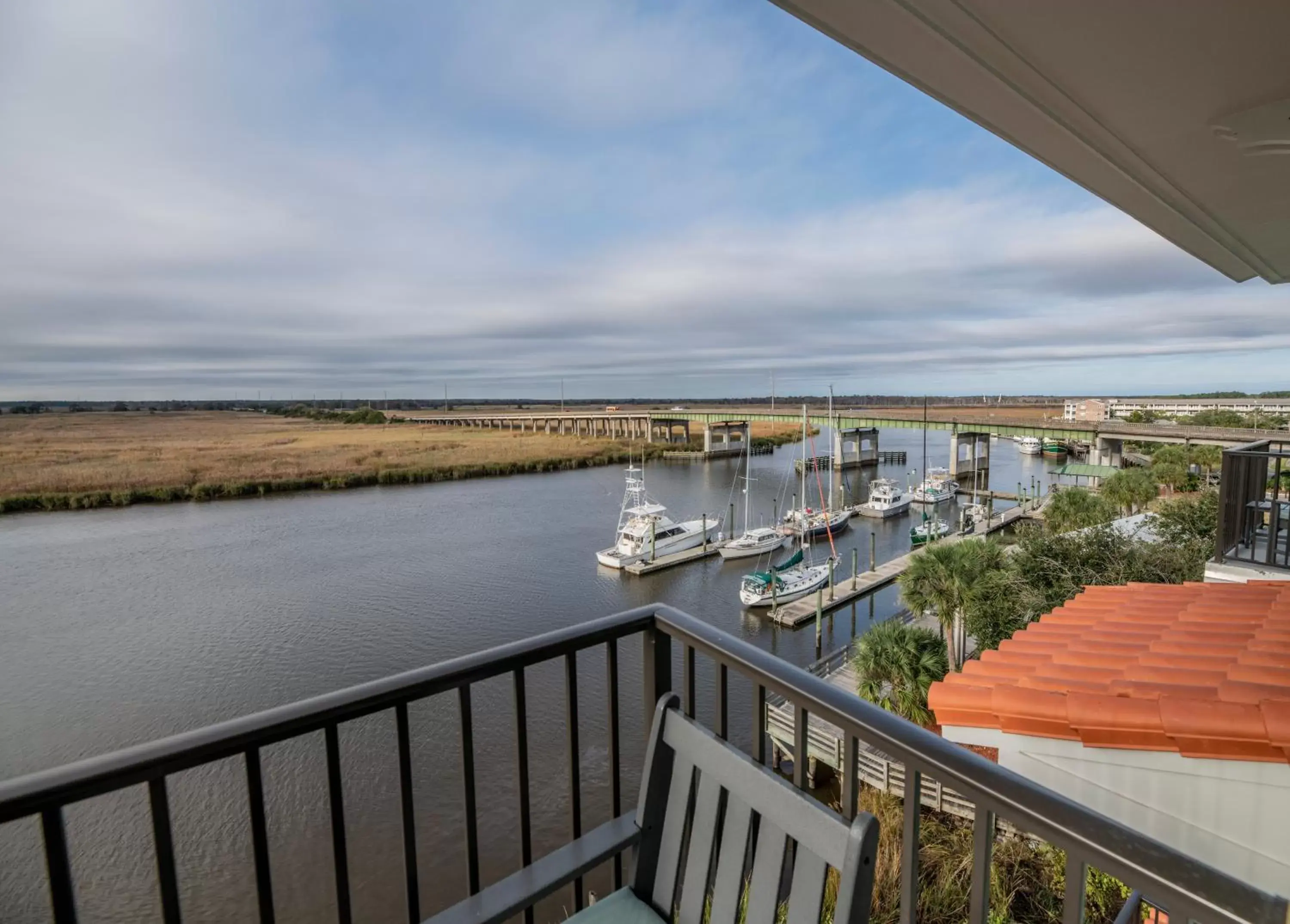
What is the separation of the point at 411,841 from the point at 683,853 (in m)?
0.61

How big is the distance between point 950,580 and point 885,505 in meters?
18.0

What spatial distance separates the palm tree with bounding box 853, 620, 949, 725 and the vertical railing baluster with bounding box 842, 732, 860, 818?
8.99m

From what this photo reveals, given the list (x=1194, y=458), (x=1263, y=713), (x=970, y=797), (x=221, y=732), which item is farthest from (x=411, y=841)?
(x=1194, y=458)

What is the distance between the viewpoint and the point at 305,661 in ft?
44.3

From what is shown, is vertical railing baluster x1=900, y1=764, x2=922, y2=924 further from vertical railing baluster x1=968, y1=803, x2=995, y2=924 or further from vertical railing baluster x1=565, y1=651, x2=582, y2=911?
vertical railing baluster x1=565, y1=651, x2=582, y2=911

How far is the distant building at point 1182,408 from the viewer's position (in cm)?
5538

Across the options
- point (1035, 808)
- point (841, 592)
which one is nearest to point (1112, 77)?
point (1035, 808)

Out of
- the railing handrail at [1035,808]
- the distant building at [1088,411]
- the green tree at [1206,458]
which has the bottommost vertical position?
the green tree at [1206,458]

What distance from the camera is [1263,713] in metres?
2.41

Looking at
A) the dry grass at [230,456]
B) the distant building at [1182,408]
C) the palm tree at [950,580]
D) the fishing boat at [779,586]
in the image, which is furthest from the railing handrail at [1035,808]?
the distant building at [1182,408]

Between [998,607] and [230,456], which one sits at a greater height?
[230,456]

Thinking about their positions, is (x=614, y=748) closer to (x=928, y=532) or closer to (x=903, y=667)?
(x=903, y=667)

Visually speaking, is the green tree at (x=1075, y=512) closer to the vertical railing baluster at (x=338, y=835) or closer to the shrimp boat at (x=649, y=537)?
the shrimp boat at (x=649, y=537)

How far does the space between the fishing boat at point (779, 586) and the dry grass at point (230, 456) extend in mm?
27512
